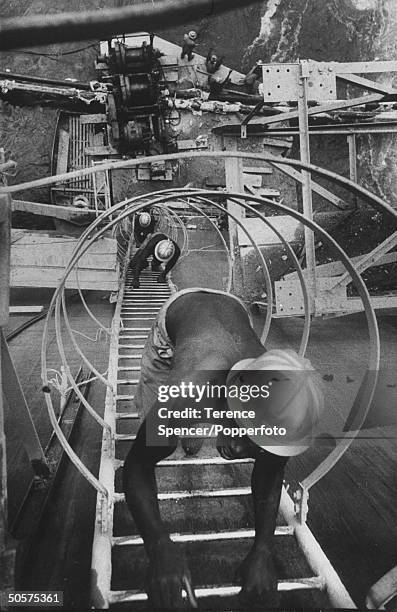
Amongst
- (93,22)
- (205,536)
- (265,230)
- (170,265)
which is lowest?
(205,536)

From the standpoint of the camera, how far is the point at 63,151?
10.5 m

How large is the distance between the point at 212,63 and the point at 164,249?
16.4 feet

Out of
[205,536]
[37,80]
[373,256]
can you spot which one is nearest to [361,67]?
[373,256]

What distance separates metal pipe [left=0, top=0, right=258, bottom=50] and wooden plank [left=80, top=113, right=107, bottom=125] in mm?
9692

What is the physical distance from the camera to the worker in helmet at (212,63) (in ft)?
26.7

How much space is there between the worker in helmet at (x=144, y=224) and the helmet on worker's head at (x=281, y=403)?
14.8ft

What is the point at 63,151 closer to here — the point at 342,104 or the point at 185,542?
the point at 342,104

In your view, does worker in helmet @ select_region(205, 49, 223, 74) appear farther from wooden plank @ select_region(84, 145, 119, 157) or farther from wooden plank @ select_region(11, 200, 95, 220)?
wooden plank @ select_region(11, 200, 95, 220)

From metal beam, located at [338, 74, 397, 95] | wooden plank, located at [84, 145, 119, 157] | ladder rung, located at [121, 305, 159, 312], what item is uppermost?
metal beam, located at [338, 74, 397, 95]

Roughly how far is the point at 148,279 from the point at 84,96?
215 inches

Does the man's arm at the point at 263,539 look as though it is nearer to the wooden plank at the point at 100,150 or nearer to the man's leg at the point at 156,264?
the man's leg at the point at 156,264

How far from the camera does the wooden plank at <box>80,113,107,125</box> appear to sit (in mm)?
10249

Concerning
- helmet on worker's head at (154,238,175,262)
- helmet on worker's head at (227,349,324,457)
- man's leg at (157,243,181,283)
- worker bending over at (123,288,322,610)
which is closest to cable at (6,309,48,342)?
man's leg at (157,243,181,283)

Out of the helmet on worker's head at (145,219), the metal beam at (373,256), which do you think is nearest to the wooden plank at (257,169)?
the helmet on worker's head at (145,219)
